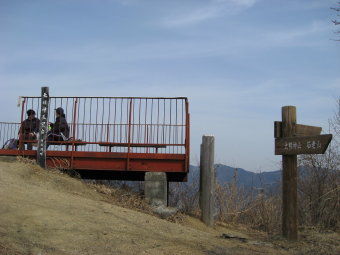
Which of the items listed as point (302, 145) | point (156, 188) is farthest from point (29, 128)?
point (302, 145)

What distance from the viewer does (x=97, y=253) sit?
5.97m

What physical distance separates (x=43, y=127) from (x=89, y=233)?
6.15 meters

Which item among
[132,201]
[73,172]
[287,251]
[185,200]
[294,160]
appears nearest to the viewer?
[287,251]

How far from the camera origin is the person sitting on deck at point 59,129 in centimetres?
1261

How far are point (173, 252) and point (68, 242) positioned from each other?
1.55m

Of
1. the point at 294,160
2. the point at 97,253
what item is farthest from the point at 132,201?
the point at 97,253

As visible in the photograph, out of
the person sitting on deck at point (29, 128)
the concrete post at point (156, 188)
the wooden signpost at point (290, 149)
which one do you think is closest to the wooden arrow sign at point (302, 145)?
the wooden signpost at point (290, 149)

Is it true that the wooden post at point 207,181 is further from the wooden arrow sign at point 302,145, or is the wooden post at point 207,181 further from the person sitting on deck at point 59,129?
the person sitting on deck at point 59,129

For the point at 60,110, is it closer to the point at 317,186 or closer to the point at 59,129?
the point at 59,129

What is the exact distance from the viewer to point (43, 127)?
40.2 ft

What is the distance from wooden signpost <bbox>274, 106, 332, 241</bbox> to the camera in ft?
27.1

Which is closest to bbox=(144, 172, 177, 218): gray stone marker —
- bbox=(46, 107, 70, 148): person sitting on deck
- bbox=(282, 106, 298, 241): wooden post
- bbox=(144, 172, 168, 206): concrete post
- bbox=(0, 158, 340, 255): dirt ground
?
bbox=(144, 172, 168, 206): concrete post

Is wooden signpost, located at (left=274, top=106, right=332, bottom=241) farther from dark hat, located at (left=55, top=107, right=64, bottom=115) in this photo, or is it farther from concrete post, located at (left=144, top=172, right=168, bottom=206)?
dark hat, located at (left=55, top=107, right=64, bottom=115)

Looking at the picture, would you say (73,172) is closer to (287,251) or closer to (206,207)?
(206,207)
